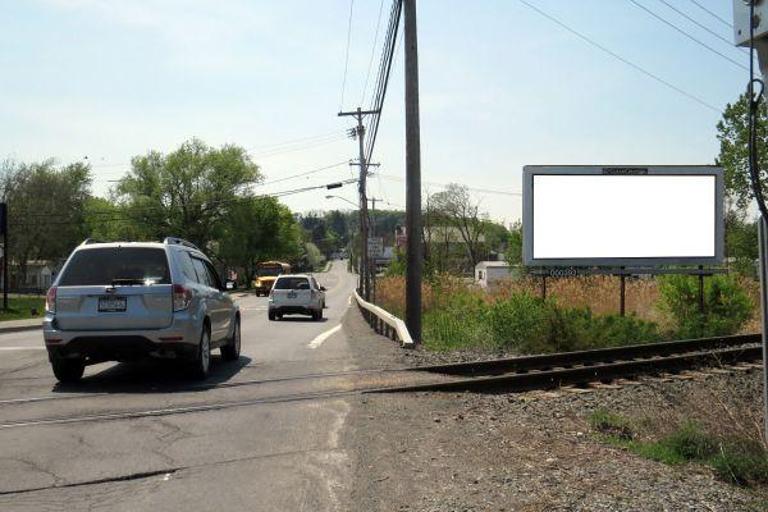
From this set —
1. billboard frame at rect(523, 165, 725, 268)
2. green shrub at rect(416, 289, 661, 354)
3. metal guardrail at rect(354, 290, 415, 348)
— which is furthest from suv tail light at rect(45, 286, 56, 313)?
billboard frame at rect(523, 165, 725, 268)

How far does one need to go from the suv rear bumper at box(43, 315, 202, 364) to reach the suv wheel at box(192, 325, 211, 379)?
443 mm

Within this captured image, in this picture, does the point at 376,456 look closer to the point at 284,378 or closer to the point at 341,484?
the point at 341,484

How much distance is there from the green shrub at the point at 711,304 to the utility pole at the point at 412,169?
7080 mm

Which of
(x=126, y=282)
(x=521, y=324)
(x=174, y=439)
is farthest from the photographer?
(x=521, y=324)

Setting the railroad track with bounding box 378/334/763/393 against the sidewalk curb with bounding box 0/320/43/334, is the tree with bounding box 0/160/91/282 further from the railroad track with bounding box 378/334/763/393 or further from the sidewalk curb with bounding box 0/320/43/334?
the railroad track with bounding box 378/334/763/393

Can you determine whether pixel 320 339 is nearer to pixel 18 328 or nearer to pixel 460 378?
pixel 460 378

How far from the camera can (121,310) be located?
9.90m

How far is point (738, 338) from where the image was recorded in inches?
657

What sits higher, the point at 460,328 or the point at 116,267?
the point at 116,267

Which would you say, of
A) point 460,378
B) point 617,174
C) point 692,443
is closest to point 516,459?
point 692,443

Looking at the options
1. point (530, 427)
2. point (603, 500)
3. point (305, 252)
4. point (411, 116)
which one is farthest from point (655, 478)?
point (305, 252)

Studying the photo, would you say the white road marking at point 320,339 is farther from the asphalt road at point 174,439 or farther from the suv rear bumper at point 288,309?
the suv rear bumper at point 288,309

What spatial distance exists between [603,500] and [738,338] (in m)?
13.0

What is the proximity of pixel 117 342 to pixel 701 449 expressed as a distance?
696 centimetres
